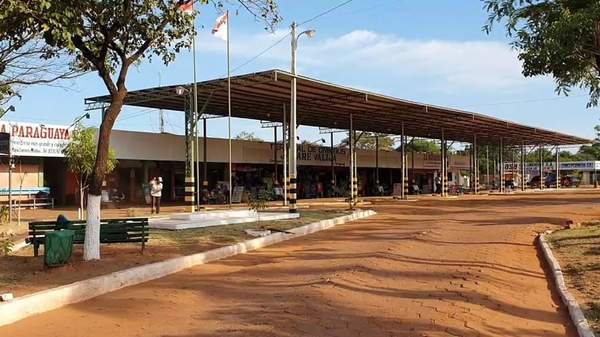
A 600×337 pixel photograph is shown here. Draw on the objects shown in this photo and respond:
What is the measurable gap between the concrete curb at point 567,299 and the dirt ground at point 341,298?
13 cm

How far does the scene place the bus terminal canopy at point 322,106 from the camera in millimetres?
28094

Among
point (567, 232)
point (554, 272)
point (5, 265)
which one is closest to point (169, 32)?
point (5, 265)

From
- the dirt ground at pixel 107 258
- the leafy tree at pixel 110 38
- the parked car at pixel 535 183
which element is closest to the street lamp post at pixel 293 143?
the dirt ground at pixel 107 258

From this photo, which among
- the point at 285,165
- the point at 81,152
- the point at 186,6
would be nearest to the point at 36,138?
the point at 81,152

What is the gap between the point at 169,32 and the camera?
11.9 meters

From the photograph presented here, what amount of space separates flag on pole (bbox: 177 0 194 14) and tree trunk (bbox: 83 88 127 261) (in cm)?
189

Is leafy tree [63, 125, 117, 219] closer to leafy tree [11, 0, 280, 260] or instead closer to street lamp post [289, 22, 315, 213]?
street lamp post [289, 22, 315, 213]

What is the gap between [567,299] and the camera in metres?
8.27

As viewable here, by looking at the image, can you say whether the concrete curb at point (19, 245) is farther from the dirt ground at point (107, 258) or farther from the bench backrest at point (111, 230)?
the bench backrest at point (111, 230)

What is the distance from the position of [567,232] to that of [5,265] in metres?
13.4

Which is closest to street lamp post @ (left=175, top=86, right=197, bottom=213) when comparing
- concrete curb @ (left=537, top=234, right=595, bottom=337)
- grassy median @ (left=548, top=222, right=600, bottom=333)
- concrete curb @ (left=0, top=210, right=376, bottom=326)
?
concrete curb @ (left=0, top=210, right=376, bottom=326)

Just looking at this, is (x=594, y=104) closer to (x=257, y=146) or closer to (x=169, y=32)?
(x=169, y=32)

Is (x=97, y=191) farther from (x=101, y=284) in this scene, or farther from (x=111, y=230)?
(x=101, y=284)

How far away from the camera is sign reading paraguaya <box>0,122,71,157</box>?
26545mm
